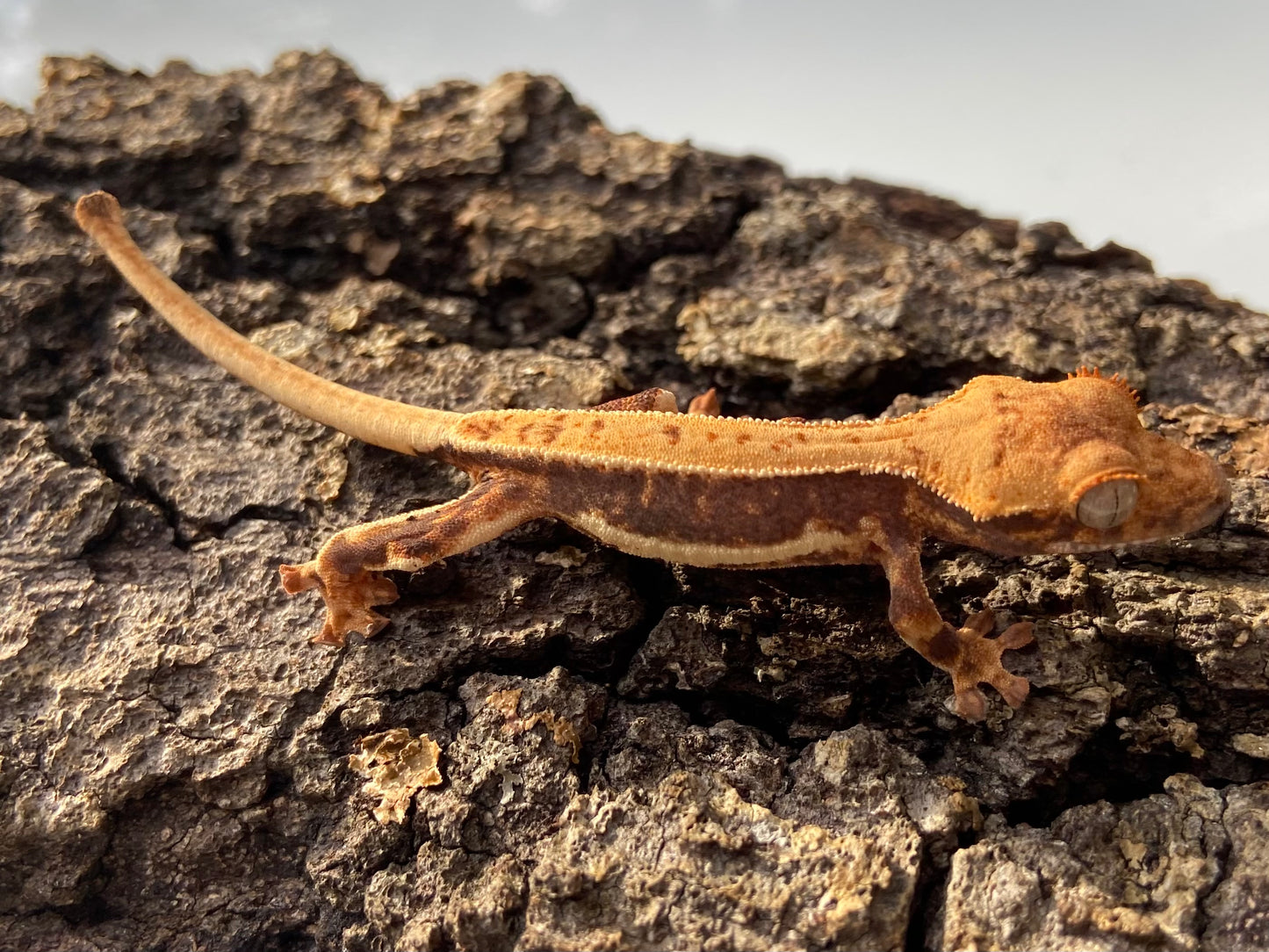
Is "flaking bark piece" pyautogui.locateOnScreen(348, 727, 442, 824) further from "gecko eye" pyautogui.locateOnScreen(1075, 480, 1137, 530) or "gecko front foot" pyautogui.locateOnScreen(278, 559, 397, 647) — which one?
"gecko eye" pyautogui.locateOnScreen(1075, 480, 1137, 530)

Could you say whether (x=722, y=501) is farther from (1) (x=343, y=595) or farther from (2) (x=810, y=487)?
(1) (x=343, y=595)

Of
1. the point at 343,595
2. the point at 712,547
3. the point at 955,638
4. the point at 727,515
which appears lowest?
the point at 343,595

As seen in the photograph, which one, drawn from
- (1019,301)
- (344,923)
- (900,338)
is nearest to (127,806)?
(344,923)

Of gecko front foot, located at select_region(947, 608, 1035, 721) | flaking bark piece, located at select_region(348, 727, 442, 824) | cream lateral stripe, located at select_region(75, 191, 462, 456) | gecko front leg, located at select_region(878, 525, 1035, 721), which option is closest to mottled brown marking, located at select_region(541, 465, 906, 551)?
gecko front leg, located at select_region(878, 525, 1035, 721)

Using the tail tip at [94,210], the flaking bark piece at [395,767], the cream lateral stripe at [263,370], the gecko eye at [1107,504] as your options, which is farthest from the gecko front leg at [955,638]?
the tail tip at [94,210]

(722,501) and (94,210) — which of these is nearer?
(722,501)

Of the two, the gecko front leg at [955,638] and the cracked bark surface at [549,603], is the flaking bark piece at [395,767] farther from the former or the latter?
the gecko front leg at [955,638]

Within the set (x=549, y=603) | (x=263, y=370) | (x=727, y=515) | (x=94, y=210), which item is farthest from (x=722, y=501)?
(x=94, y=210)
